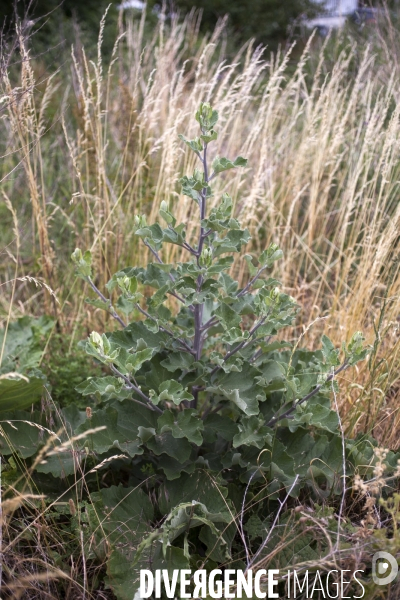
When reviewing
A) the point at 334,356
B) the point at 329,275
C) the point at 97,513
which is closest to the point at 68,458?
the point at 97,513

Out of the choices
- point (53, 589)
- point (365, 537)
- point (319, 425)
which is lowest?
point (53, 589)

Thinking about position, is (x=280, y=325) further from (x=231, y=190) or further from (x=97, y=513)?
Result: (x=231, y=190)

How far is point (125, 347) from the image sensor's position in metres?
1.73

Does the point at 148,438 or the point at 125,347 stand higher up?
the point at 125,347

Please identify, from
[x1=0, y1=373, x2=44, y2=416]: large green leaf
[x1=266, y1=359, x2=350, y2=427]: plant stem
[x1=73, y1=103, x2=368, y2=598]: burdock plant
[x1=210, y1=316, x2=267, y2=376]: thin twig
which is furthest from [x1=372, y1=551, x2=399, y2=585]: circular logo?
[x1=0, y1=373, x2=44, y2=416]: large green leaf

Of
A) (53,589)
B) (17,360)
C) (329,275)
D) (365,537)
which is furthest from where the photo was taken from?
(329,275)

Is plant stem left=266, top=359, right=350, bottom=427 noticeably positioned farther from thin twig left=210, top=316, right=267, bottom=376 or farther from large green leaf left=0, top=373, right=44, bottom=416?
large green leaf left=0, top=373, right=44, bottom=416

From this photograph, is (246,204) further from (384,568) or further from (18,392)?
(384,568)

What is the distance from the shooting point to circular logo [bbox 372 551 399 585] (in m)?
1.40

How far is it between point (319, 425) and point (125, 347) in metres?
0.61

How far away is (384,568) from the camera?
143 cm

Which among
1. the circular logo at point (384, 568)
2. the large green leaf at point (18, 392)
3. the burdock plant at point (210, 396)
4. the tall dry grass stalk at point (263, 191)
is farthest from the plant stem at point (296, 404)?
the large green leaf at point (18, 392)

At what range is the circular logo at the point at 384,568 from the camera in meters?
1.40

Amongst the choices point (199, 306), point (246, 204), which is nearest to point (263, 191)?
point (246, 204)
